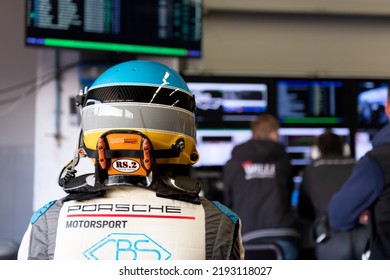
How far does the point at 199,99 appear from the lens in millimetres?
3123

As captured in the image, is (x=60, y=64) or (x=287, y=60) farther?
(x=287, y=60)

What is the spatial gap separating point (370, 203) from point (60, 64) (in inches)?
72.3

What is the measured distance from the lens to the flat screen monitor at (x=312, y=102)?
327cm

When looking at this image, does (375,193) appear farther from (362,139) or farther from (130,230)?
(362,139)

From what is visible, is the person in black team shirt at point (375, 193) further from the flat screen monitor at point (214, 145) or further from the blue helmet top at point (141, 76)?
the flat screen monitor at point (214, 145)

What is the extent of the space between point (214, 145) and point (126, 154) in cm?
218

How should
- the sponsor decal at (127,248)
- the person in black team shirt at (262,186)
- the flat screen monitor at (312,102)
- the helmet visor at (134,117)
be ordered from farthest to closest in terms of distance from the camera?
1. the flat screen monitor at (312,102)
2. the person in black team shirt at (262,186)
3. the helmet visor at (134,117)
4. the sponsor decal at (127,248)

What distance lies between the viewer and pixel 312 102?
3.31 meters

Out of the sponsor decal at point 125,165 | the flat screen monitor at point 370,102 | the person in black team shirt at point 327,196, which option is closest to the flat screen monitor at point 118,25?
the person in black team shirt at point 327,196

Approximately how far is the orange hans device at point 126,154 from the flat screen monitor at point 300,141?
2.39 meters

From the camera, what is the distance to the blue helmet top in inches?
40.8

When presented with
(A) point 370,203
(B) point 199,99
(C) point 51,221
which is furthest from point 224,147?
(C) point 51,221

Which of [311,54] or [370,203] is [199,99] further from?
[370,203]

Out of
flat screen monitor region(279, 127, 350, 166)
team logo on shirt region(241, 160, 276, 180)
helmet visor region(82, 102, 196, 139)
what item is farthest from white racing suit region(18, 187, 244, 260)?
flat screen monitor region(279, 127, 350, 166)
